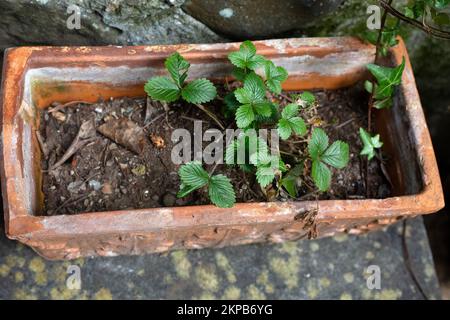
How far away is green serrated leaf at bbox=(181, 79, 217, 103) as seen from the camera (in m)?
1.36

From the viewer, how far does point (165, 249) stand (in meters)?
1.60

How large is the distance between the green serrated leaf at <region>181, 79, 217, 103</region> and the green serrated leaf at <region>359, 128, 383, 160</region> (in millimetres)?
419

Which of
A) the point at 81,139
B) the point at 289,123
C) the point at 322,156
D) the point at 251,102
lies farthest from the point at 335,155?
the point at 81,139

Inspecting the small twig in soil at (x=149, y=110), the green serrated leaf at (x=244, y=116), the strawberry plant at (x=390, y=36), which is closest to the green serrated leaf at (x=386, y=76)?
the strawberry plant at (x=390, y=36)

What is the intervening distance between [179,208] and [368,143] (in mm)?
546

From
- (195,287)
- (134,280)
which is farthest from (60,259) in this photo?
(195,287)

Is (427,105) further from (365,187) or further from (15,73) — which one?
(15,73)

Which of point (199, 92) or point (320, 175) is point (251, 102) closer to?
point (199, 92)

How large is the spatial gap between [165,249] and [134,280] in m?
0.14

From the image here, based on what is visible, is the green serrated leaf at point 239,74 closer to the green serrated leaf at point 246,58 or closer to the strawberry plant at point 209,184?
the green serrated leaf at point 246,58

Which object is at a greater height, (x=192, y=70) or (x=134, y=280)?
(x=192, y=70)

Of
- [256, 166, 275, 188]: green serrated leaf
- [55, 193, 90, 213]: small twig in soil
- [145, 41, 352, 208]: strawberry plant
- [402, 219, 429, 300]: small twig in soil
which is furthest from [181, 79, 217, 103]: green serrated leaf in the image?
[402, 219, 429, 300]: small twig in soil

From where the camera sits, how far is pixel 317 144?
1.33 m

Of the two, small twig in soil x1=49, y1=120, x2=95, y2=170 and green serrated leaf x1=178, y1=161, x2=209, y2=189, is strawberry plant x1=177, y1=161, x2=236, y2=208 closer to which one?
green serrated leaf x1=178, y1=161, x2=209, y2=189
